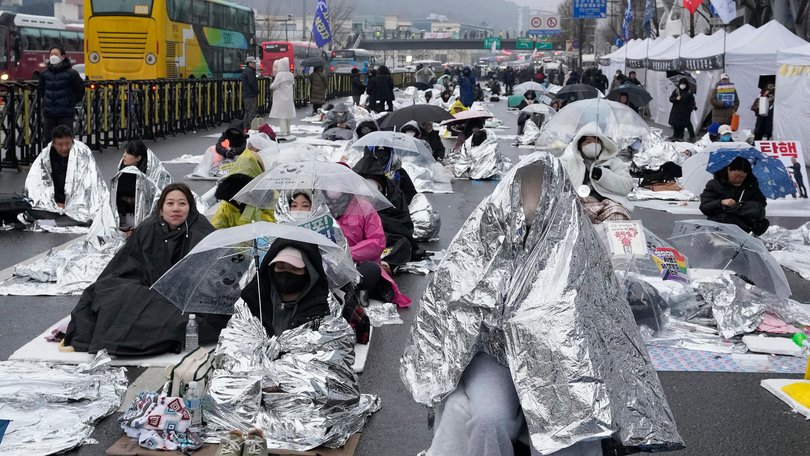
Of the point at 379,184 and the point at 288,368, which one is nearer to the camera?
the point at 288,368

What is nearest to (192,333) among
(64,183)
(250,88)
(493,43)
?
(64,183)

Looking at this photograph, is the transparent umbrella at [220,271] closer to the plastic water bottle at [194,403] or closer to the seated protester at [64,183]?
the plastic water bottle at [194,403]

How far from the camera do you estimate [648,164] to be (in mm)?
18625

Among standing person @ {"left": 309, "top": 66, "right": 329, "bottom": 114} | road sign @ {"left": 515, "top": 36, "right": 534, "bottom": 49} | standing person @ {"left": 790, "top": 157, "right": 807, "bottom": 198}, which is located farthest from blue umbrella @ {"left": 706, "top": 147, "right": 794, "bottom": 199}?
road sign @ {"left": 515, "top": 36, "right": 534, "bottom": 49}

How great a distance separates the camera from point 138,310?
7.12 metres

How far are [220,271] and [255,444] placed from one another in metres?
2.08

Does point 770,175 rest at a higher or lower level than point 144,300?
higher

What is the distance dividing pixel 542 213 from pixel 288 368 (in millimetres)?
2296

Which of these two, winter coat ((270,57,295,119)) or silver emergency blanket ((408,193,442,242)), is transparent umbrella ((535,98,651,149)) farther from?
winter coat ((270,57,295,119))

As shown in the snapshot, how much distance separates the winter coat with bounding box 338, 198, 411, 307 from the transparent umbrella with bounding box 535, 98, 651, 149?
28.0 ft

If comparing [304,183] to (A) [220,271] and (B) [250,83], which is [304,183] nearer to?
(A) [220,271]

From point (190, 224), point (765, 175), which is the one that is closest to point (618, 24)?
point (765, 175)

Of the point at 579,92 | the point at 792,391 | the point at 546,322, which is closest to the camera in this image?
the point at 546,322

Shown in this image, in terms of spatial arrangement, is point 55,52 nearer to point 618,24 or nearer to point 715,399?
point 715,399
